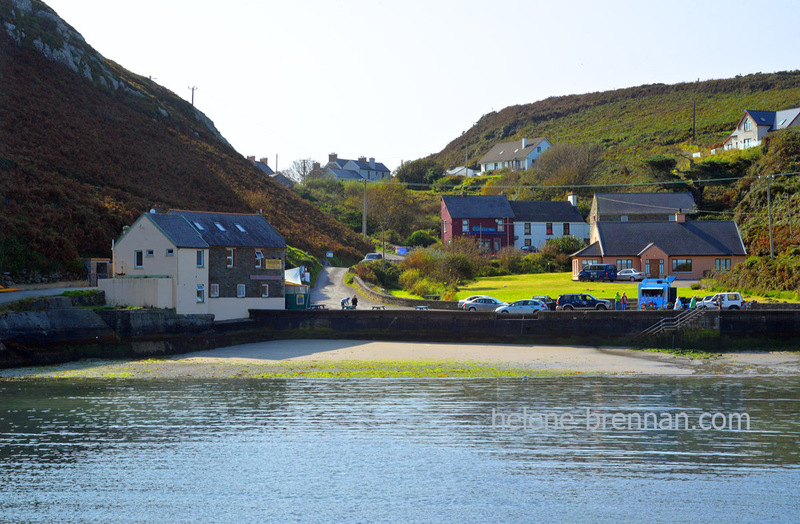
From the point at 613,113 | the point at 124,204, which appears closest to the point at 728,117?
the point at 613,113

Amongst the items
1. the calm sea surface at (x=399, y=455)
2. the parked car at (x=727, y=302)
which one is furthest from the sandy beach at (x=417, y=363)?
the parked car at (x=727, y=302)

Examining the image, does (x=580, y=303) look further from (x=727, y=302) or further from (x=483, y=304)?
(x=727, y=302)

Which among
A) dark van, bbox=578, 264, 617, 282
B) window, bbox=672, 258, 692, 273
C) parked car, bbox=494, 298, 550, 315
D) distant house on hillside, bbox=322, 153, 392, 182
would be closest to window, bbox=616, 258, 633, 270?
window, bbox=672, 258, 692, 273

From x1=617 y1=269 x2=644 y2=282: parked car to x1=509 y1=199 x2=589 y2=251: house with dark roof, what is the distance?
80.1 feet

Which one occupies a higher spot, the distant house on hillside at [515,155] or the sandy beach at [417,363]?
the distant house on hillside at [515,155]

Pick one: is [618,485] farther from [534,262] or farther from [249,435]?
[534,262]

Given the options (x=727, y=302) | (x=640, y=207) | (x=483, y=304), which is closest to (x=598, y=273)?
(x=727, y=302)

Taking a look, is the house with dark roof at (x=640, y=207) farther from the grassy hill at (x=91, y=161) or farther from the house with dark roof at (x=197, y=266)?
the house with dark roof at (x=197, y=266)

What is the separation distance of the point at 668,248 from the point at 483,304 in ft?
91.3

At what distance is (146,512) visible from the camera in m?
18.4

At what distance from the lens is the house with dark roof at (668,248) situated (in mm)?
67312

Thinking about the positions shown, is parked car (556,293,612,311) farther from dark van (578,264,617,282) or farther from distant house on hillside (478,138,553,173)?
distant house on hillside (478,138,553,173)

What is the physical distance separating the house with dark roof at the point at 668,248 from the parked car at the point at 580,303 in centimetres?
1872

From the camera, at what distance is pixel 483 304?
4956cm
